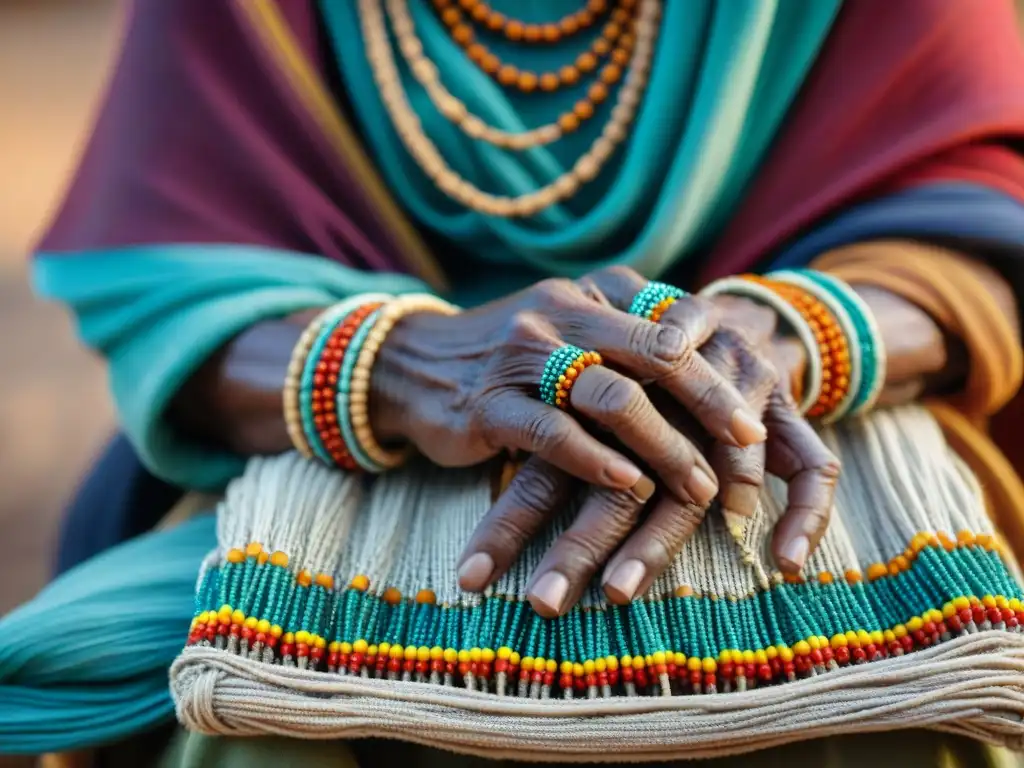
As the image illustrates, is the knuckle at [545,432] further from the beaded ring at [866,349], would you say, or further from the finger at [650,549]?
the beaded ring at [866,349]

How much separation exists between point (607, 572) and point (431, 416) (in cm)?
18

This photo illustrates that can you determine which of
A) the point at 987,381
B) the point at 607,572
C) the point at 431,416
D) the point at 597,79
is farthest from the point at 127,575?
the point at 987,381

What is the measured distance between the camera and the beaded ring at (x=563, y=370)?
2.23ft

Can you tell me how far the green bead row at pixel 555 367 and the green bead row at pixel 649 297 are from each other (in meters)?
0.06

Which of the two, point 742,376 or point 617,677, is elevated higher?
point 742,376

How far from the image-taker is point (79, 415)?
2.26 m

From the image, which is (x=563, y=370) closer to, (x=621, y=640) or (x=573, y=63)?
(x=621, y=640)

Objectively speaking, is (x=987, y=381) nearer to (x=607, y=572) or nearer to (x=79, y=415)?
(x=607, y=572)

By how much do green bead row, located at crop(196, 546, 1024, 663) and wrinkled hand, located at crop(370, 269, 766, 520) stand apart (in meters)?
0.08

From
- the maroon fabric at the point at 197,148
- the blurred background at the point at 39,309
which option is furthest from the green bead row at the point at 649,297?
the blurred background at the point at 39,309

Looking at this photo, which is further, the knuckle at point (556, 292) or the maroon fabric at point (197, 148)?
the maroon fabric at point (197, 148)

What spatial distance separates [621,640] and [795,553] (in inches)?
5.1

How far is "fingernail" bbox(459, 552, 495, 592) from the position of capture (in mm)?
676

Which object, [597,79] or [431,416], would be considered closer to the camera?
[431,416]
